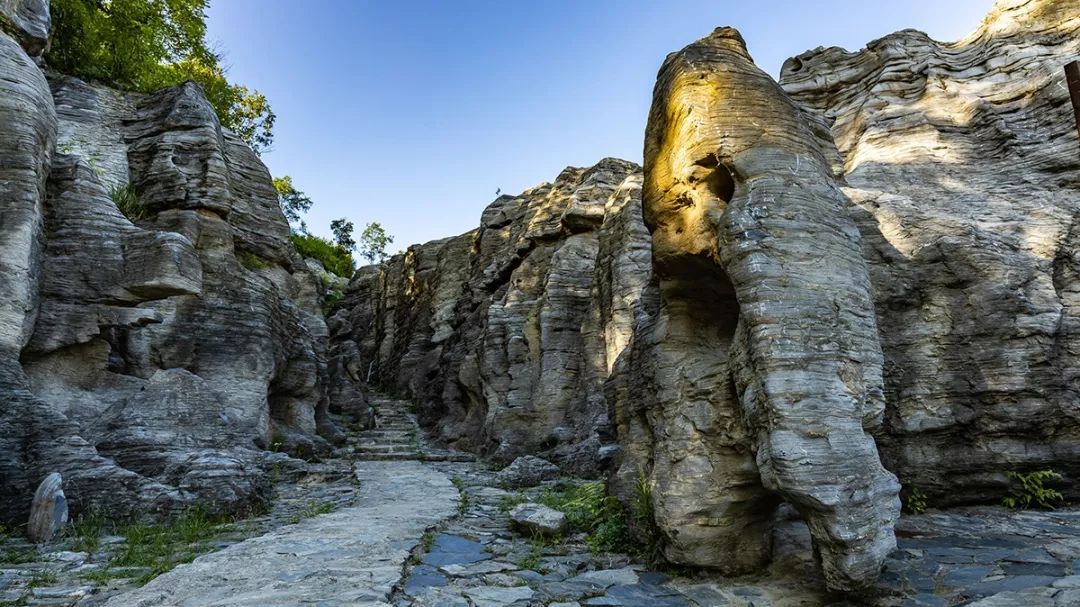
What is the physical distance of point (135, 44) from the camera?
18156mm

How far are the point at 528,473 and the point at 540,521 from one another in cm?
572

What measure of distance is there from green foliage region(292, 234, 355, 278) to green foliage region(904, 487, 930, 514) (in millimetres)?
35117

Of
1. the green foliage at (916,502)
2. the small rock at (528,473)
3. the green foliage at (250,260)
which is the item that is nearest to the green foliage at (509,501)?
the small rock at (528,473)

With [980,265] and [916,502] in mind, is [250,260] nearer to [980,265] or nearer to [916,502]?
[916,502]

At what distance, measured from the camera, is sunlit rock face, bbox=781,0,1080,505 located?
7.06 metres

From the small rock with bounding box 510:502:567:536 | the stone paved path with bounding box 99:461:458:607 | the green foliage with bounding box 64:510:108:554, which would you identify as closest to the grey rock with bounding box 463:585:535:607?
the stone paved path with bounding box 99:461:458:607

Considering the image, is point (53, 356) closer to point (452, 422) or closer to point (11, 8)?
point (11, 8)

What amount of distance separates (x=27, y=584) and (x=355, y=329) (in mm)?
34551

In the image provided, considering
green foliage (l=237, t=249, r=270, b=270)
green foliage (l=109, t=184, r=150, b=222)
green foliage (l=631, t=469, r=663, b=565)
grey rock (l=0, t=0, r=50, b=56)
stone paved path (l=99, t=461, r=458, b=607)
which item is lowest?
stone paved path (l=99, t=461, r=458, b=607)

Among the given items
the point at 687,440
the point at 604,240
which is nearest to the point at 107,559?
the point at 687,440

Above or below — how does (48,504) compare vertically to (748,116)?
below

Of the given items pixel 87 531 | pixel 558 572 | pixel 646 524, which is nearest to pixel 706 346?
pixel 646 524

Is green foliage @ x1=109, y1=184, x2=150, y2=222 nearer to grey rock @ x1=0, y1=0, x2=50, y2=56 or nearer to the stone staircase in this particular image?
grey rock @ x1=0, y1=0, x2=50, y2=56

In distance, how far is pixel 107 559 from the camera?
20.6ft
